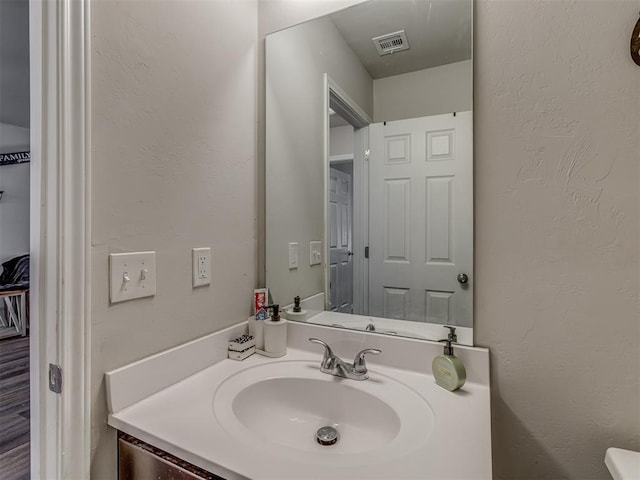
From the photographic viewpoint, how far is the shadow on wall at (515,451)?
0.82 m

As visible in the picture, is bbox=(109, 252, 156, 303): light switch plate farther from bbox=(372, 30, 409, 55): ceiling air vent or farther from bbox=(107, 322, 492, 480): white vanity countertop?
bbox=(372, 30, 409, 55): ceiling air vent

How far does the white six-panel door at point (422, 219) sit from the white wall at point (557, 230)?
0.15 ft

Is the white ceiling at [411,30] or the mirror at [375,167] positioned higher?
the white ceiling at [411,30]

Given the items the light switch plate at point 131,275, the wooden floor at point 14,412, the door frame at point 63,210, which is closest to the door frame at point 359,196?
the light switch plate at point 131,275

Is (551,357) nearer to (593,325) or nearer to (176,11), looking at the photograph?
(593,325)

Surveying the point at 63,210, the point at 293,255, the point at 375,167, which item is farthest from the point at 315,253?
the point at 63,210

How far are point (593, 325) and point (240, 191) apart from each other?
1062 mm

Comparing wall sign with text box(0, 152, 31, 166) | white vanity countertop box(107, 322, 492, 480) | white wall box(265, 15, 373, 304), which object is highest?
wall sign with text box(0, 152, 31, 166)

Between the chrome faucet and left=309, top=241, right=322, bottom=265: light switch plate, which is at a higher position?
left=309, top=241, right=322, bottom=265: light switch plate

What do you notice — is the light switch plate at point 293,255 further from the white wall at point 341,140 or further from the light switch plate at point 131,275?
the light switch plate at point 131,275

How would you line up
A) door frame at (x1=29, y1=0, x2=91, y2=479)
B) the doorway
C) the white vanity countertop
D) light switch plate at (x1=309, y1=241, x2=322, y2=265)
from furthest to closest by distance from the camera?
the doorway → light switch plate at (x1=309, y1=241, x2=322, y2=265) → door frame at (x1=29, y1=0, x2=91, y2=479) → the white vanity countertop

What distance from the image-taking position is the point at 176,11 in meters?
0.86

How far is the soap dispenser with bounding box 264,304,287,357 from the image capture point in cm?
103

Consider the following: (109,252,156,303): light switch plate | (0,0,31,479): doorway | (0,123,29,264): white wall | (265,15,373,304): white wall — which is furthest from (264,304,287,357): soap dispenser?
(0,123,29,264): white wall
